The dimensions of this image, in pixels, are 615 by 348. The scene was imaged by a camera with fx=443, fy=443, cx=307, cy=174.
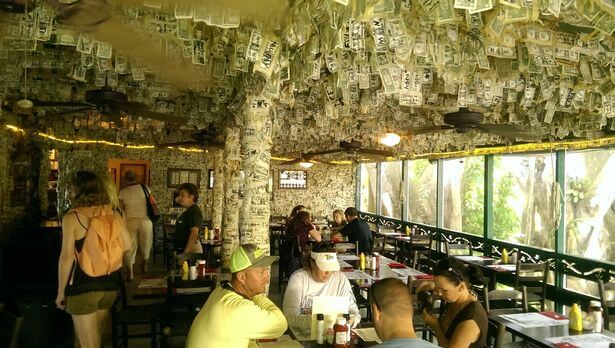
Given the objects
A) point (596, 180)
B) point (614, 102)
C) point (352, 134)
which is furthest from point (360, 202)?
point (614, 102)

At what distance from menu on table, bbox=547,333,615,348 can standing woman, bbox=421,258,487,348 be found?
2.36 feet

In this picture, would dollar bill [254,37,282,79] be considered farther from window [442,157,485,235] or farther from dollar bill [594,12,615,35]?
window [442,157,485,235]

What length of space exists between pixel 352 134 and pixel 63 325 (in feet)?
26.1

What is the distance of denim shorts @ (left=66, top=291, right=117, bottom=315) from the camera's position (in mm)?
3842

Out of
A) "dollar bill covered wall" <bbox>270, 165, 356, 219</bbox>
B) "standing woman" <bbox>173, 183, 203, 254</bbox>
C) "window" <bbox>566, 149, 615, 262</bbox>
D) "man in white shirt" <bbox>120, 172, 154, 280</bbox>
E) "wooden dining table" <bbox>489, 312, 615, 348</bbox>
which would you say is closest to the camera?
"wooden dining table" <bbox>489, 312, 615, 348</bbox>

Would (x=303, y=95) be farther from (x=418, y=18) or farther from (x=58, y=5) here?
(x=58, y=5)

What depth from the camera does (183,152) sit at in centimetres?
1481

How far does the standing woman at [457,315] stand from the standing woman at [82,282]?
2.83m

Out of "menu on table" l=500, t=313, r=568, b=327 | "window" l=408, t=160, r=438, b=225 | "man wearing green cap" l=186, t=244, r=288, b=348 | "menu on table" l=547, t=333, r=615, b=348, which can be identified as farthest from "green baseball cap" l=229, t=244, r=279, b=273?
"window" l=408, t=160, r=438, b=225

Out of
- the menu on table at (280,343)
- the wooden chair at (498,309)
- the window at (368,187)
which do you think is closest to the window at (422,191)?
the window at (368,187)

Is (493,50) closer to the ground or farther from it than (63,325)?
farther from it

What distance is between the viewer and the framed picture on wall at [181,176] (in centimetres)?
1459

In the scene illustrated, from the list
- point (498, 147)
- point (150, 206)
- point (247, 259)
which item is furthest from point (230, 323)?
point (498, 147)

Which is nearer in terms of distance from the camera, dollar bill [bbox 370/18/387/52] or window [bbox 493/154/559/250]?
dollar bill [bbox 370/18/387/52]
